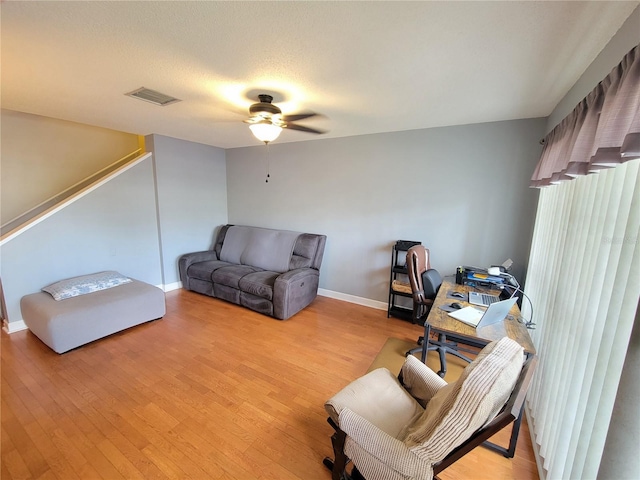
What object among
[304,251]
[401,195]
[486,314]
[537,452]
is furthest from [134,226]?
[537,452]

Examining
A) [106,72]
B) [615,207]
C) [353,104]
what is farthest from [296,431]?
[106,72]

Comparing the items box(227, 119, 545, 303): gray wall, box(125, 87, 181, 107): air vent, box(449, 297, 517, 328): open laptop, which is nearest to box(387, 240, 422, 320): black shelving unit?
box(227, 119, 545, 303): gray wall

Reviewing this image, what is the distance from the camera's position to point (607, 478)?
0.81 m

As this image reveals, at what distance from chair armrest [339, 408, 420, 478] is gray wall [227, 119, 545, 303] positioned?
2519 millimetres

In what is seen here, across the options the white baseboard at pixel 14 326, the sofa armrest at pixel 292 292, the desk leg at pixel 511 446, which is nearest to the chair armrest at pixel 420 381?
the desk leg at pixel 511 446

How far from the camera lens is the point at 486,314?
1.63 metres

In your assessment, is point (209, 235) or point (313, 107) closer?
point (313, 107)

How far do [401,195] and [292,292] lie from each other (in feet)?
6.43

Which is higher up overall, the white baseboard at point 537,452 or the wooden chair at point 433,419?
the wooden chair at point 433,419

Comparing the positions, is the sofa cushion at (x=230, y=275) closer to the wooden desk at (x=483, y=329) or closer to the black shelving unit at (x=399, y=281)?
the black shelving unit at (x=399, y=281)

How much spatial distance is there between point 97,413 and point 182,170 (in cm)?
348

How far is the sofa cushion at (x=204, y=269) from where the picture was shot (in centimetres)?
394

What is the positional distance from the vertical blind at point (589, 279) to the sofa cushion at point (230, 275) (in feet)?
11.0

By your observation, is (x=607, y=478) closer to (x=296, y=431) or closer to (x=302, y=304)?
(x=296, y=431)
